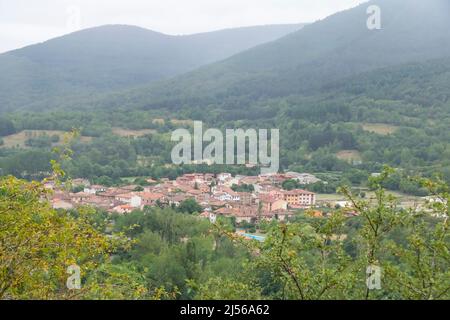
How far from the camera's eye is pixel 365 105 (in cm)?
6862

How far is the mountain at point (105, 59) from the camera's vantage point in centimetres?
12225

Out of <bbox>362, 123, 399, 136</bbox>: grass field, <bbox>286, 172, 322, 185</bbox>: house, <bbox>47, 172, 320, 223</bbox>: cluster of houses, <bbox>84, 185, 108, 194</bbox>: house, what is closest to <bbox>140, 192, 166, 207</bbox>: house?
<bbox>47, 172, 320, 223</bbox>: cluster of houses

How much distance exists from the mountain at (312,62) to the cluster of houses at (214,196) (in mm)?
40997

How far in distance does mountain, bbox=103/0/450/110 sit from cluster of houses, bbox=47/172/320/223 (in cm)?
4100

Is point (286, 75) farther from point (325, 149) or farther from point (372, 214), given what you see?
point (372, 214)

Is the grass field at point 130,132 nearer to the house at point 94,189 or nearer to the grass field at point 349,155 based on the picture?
the grass field at point 349,155

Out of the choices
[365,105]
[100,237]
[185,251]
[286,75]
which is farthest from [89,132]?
[100,237]

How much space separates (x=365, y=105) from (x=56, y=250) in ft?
220

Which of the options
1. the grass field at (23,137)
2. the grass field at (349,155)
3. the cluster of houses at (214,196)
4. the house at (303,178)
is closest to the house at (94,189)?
the cluster of houses at (214,196)

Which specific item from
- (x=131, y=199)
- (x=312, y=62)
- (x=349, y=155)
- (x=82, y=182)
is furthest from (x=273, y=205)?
(x=312, y=62)

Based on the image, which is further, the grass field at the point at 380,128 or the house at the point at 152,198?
the grass field at the point at 380,128

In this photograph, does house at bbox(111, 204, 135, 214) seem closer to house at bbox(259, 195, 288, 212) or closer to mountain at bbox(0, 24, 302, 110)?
house at bbox(259, 195, 288, 212)

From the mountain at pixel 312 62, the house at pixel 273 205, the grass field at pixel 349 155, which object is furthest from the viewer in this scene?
the mountain at pixel 312 62
